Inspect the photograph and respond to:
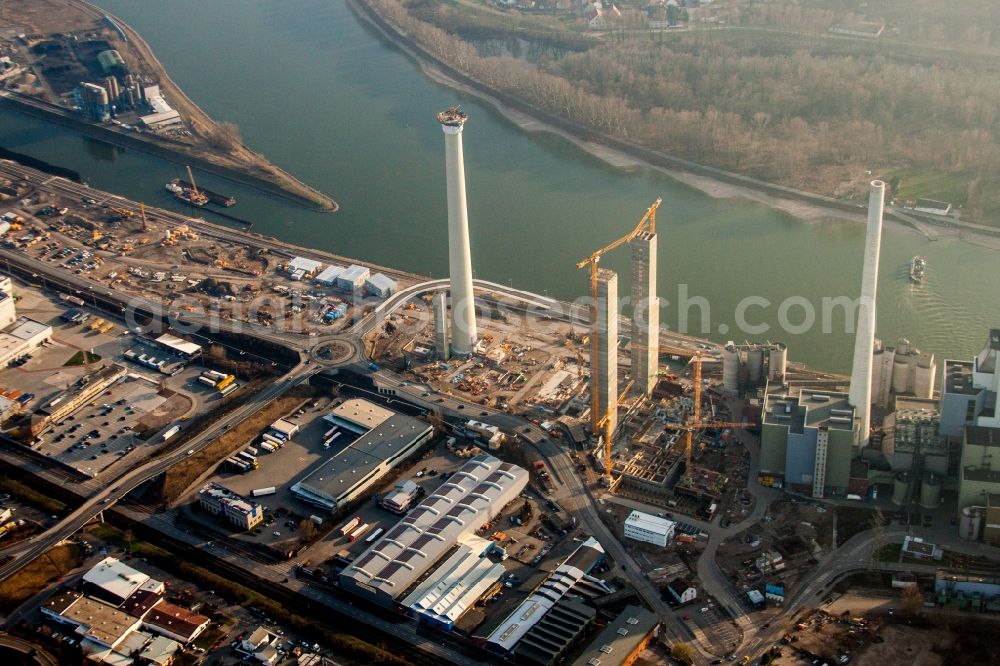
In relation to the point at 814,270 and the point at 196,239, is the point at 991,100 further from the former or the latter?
the point at 196,239

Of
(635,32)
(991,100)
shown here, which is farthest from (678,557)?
(635,32)

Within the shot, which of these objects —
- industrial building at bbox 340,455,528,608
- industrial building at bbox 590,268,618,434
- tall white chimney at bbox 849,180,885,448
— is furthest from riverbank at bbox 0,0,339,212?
tall white chimney at bbox 849,180,885,448

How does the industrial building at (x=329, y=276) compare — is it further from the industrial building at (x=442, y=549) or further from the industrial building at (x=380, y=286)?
the industrial building at (x=442, y=549)

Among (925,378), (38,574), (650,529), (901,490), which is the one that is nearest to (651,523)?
(650,529)

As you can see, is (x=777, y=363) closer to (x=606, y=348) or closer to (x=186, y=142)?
(x=606, y=348)

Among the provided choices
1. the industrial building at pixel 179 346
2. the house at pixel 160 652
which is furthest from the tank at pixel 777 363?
the industrial building at pixel 179 346

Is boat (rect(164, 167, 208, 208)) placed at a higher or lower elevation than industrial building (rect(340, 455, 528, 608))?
higher

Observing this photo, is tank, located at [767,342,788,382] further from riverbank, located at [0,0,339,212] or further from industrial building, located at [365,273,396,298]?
riverbank, located at [0,0,339,212]
